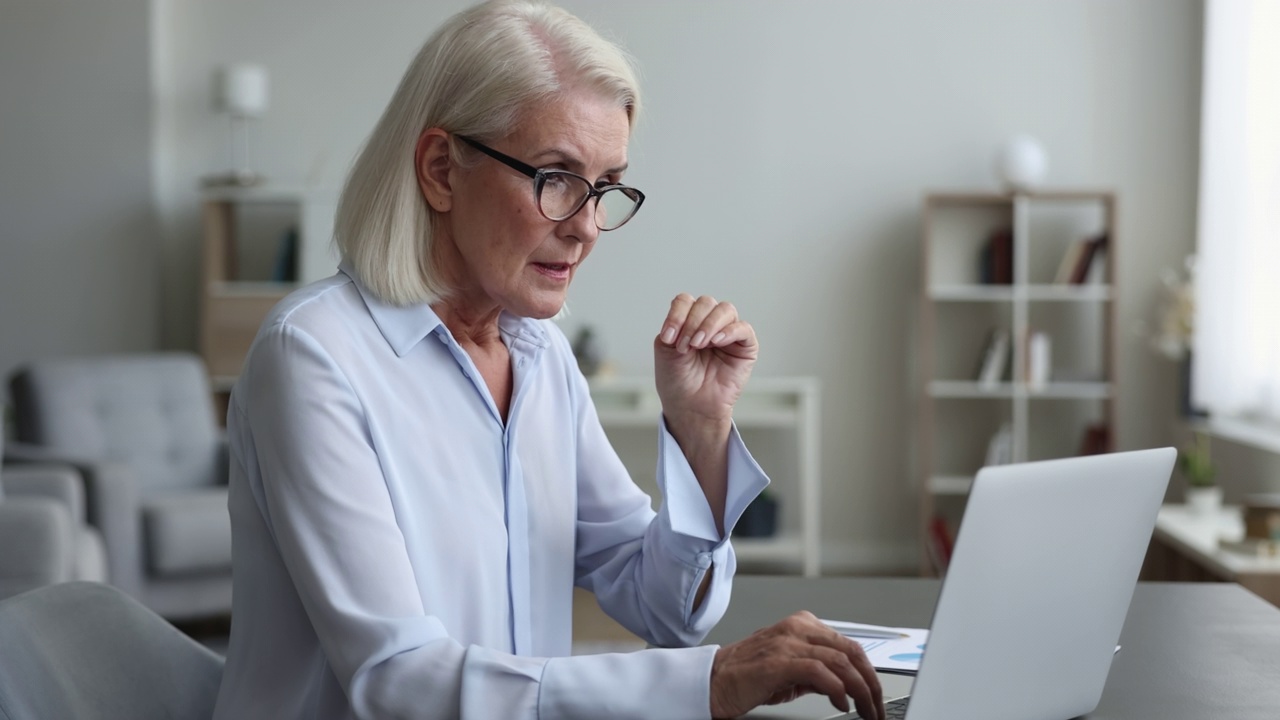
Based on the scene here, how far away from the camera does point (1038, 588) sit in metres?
0.91

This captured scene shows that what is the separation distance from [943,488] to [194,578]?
2.93 m

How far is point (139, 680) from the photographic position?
3.89 feet

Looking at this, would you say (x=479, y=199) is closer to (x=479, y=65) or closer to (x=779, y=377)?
(x=479, y=65)

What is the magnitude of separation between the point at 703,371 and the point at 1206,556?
8.68 ft

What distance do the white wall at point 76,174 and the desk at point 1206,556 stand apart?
13.7 feet

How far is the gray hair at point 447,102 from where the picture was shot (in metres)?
1.22

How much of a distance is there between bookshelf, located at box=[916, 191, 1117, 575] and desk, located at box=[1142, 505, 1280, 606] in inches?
33.0

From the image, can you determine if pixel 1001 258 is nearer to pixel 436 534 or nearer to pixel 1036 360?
pixel 1036 360

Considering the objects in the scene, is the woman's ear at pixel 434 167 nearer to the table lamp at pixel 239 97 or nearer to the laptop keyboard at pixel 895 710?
the laptop keyboard at pixel 895 710

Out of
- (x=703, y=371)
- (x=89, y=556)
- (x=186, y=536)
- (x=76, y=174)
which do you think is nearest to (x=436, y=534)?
(x=703, y=371)

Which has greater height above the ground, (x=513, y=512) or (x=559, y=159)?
(x=559, y=159)

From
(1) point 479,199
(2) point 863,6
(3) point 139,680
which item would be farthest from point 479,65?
(2) point 863,6

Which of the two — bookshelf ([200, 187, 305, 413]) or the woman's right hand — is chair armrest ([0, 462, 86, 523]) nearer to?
bookshelf ([200, 187, 305, 413])

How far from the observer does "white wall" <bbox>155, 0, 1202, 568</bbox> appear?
530 cm
